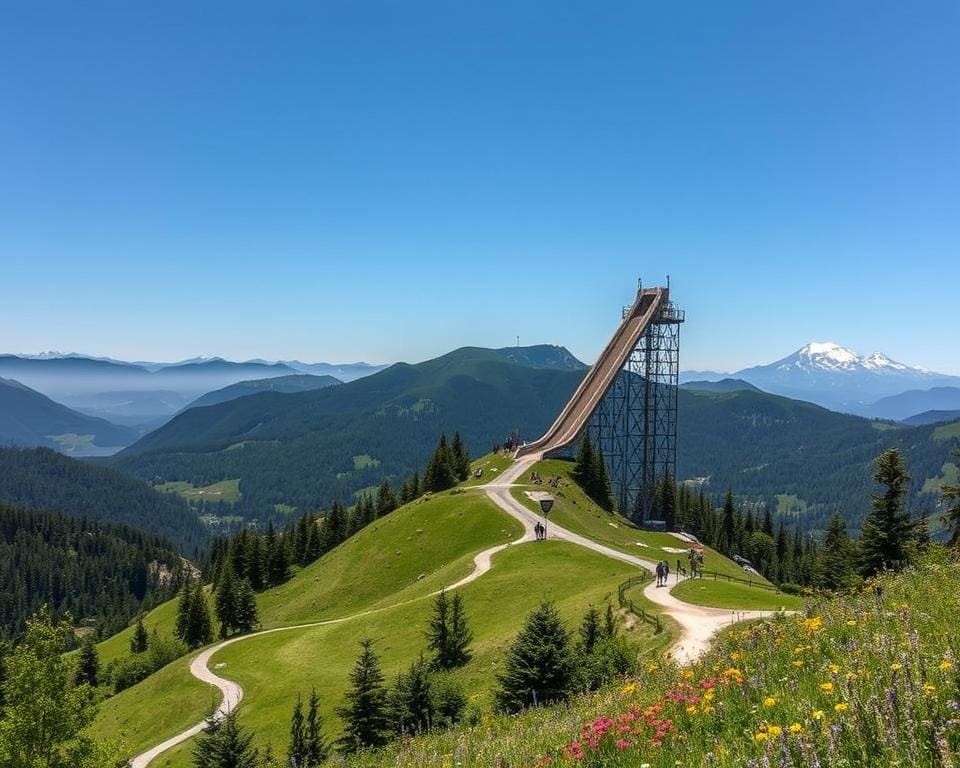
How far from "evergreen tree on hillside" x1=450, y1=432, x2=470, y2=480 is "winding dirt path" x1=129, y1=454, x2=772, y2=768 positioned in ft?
24.6

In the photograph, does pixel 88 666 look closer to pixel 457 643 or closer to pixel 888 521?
pixel 457 643

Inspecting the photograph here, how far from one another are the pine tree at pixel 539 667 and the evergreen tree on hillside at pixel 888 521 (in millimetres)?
36024

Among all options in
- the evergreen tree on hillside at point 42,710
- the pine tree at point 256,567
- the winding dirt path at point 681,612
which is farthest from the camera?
the pine tree at point 256,567

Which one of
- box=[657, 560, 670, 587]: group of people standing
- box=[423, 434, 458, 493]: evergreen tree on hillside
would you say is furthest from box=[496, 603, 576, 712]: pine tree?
box=[423, 434, 458, 493]: evergreen tree on hillside

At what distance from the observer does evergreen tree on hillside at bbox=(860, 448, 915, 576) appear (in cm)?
4719

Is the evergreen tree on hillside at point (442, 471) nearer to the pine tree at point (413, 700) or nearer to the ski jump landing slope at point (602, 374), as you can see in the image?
the ski jump landing slope at point (602, 374)

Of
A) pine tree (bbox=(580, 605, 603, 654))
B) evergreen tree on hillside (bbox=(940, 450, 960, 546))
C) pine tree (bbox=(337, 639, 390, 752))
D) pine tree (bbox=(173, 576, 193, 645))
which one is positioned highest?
evergreen tree on hillside (bbox=(940, 450, 960, 546))

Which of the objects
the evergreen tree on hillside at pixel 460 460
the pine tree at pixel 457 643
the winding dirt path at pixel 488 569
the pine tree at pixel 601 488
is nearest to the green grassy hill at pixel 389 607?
the pine tree at pixel 457 643

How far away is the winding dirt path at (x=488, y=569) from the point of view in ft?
91.2

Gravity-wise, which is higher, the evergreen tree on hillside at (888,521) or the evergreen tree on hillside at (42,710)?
the evergreen tree on hillside at (888,521)

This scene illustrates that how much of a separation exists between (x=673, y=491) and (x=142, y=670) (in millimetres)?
86140

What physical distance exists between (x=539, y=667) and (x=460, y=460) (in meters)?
75.5

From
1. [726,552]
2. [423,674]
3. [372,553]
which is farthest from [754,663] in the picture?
[726,552]

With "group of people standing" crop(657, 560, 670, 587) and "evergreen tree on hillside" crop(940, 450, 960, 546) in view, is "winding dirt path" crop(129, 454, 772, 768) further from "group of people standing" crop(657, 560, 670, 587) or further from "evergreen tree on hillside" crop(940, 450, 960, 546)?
"evergreen tree on hillside" crop(940, 450, 960, 546)
